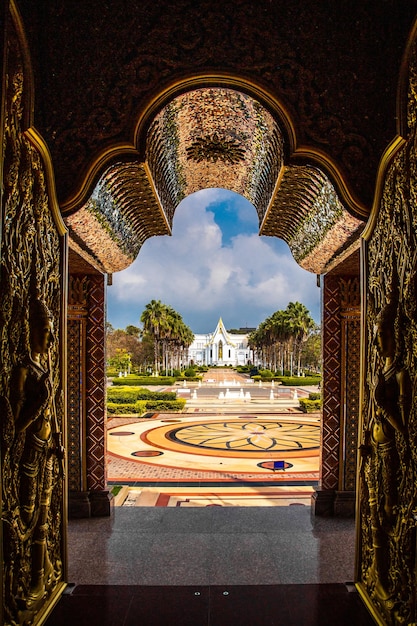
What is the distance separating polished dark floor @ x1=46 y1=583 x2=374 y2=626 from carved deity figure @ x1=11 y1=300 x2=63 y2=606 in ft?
1.14

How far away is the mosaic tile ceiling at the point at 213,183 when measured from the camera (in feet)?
12.4

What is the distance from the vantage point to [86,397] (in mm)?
5164

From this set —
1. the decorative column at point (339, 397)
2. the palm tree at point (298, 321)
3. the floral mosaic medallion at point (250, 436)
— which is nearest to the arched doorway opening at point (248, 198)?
the decorative column at point (339, 397)

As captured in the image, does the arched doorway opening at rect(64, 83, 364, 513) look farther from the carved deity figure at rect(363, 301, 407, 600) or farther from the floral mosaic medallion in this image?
the floral mosaic medallion

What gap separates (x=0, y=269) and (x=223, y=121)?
8.70 feet

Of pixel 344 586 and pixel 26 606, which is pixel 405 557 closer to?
pixel 344 586

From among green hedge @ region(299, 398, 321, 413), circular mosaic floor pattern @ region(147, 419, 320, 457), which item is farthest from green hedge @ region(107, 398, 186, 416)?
green hedge @ region(299, 398, 321, 413)

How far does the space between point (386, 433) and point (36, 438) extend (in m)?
2.11

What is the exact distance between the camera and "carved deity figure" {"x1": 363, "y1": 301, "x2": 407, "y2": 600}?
274cm

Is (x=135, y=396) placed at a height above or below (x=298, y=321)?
below

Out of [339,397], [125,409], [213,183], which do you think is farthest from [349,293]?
[125,409]

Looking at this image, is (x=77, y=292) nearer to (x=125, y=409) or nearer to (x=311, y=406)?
(x=125, y=409)

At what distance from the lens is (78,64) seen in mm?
3428

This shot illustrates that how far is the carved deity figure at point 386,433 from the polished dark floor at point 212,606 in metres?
0.38
